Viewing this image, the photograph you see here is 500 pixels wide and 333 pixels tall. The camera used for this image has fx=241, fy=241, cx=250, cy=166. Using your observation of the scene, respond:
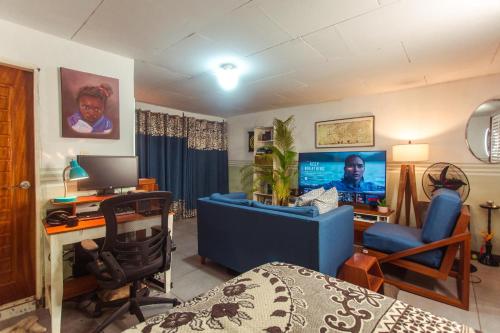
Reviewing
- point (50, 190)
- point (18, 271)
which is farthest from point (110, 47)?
point (18, 271)

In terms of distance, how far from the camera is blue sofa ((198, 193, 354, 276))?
192cm

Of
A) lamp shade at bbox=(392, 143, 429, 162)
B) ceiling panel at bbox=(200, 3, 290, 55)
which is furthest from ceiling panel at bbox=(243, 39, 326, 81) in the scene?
lamp shade at bbox=(392, 143, 429, 162)

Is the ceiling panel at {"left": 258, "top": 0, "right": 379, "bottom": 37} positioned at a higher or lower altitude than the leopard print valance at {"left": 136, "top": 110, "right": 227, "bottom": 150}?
higher

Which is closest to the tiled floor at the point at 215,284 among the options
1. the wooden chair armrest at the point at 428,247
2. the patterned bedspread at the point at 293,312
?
the wooden chair armrest at the point at 428,247

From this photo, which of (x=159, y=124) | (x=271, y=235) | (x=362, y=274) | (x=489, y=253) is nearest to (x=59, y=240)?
(x=271, y=235)

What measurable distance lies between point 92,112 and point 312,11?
2.09 meters

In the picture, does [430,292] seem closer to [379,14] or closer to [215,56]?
[379,14]

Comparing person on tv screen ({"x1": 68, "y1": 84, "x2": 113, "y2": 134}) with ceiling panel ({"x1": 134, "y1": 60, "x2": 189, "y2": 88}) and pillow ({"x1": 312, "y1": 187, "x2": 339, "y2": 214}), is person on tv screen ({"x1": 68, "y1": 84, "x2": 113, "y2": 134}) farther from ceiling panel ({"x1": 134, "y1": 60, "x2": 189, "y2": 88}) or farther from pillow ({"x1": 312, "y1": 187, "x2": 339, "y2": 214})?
pillow ({"x1": 312, "y1": 187, "x2": 339, "y2": 214})

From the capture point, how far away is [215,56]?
2414mm

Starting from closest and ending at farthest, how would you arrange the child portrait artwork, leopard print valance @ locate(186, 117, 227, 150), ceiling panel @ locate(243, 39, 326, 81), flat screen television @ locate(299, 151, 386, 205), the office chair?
the office chair → the child portrait artwork → ceiling panel @ locate(243, 39, 326, 81) → flat screen television @ locate(299, 151, 386, 205) → leopard print valance @ locate(186, 117, 227, 150)

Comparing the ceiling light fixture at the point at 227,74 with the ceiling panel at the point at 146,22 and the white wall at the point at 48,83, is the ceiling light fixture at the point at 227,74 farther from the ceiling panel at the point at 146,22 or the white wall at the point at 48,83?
the white wall at the point at 48,83

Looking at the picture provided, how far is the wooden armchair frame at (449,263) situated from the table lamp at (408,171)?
40.8 inches

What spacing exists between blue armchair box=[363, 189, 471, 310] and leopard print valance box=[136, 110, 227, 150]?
3807mm

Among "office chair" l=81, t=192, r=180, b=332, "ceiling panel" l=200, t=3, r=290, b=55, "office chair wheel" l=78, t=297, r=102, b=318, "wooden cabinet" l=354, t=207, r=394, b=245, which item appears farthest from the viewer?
"wooden cabinet" l=354, t=207, r=394, b=245
